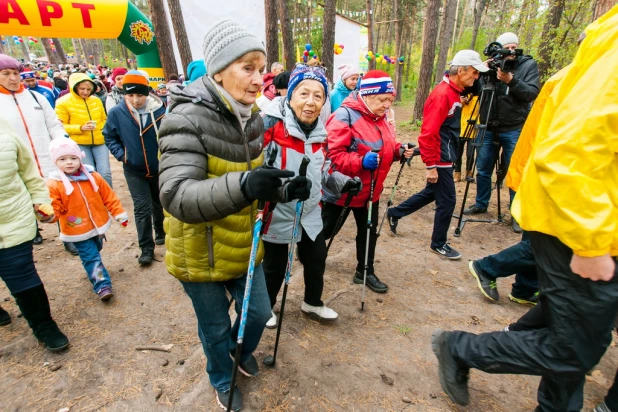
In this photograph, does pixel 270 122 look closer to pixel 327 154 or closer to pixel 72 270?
pixel 327 154

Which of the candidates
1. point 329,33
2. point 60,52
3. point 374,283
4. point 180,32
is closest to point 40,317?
point 374,283

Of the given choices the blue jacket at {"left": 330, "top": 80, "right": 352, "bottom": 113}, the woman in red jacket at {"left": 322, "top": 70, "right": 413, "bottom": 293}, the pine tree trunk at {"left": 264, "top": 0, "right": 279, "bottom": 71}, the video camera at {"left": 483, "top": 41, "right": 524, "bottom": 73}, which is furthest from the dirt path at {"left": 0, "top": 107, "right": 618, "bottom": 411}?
the pine tree trunk at {"left": 264, "top": 0, "right": 279, "bottom": 71}

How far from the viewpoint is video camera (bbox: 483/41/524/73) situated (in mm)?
4262

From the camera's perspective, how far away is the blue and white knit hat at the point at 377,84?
3199 millimetres

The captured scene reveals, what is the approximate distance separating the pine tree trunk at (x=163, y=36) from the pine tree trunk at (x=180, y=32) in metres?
0.27

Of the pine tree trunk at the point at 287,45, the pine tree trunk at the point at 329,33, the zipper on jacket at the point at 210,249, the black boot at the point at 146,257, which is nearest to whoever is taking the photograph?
the zipper on jacket at the point at 210,249

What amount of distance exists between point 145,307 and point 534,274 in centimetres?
404

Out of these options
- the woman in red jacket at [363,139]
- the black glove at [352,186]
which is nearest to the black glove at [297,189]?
the black glove at [352,186]

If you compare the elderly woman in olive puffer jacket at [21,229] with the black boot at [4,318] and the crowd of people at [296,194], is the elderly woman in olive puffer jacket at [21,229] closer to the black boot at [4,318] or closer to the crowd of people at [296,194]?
the crowd of people at [296,194]

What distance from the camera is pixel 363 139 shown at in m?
3.30

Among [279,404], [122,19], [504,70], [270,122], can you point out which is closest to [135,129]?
[270,122]

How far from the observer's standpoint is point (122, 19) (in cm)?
840

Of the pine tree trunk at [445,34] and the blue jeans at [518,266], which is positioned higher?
the pine tree trunk at [445,34]

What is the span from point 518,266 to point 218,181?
3.02 meters
